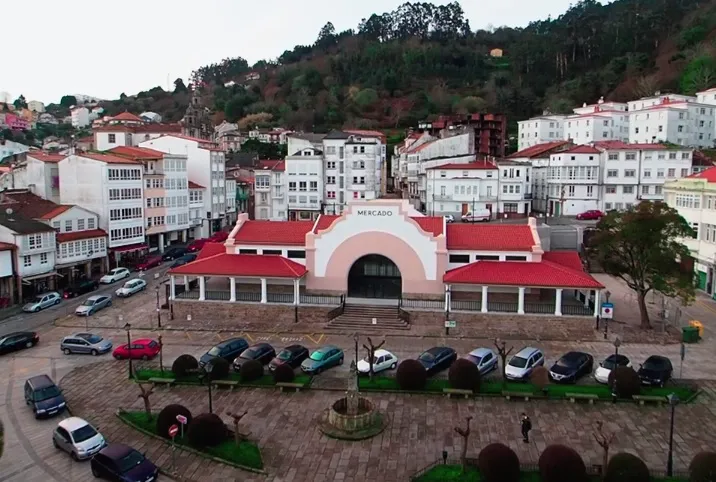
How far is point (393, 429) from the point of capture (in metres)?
21.8

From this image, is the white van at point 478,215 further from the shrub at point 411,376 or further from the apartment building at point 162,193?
the shrub at point 411,376

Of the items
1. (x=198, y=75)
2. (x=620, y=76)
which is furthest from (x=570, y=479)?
(x=198, y=75)

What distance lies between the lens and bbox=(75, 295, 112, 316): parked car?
1481 inches

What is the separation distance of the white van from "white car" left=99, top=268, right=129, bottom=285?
33.3m

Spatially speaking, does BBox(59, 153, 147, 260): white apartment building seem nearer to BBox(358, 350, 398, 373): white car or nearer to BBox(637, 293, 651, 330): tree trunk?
BBox(358, 350, 398, 373): white car

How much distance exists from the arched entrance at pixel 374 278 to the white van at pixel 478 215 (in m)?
25.4

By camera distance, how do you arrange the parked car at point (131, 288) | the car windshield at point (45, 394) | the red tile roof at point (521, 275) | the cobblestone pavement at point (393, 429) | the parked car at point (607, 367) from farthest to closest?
the parked car at point (131, 288) → the red tile roof at point (521, 275) → the parked car at point (607, 367) → the car windshield at point (45, 394) → the cobblestone pavement at point (393, 429)

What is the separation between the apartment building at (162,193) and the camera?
5559 centimetres

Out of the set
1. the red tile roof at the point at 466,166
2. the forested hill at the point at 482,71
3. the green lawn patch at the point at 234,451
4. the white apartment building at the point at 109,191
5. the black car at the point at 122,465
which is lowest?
the green lawn patch at the point at 234,451

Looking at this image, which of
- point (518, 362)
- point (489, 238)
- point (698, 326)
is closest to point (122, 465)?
point (518, 362)

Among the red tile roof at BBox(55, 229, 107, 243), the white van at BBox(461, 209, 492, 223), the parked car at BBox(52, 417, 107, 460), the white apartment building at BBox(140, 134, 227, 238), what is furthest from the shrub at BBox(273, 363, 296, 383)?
the white apartment building at BBox(140, 134, 227, 238)

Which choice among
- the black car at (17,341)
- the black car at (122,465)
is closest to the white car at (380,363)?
the black car at (122,465)

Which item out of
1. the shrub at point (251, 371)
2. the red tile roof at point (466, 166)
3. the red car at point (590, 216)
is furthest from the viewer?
the red tile roof at point (466, 166)

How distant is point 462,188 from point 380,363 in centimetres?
3818
